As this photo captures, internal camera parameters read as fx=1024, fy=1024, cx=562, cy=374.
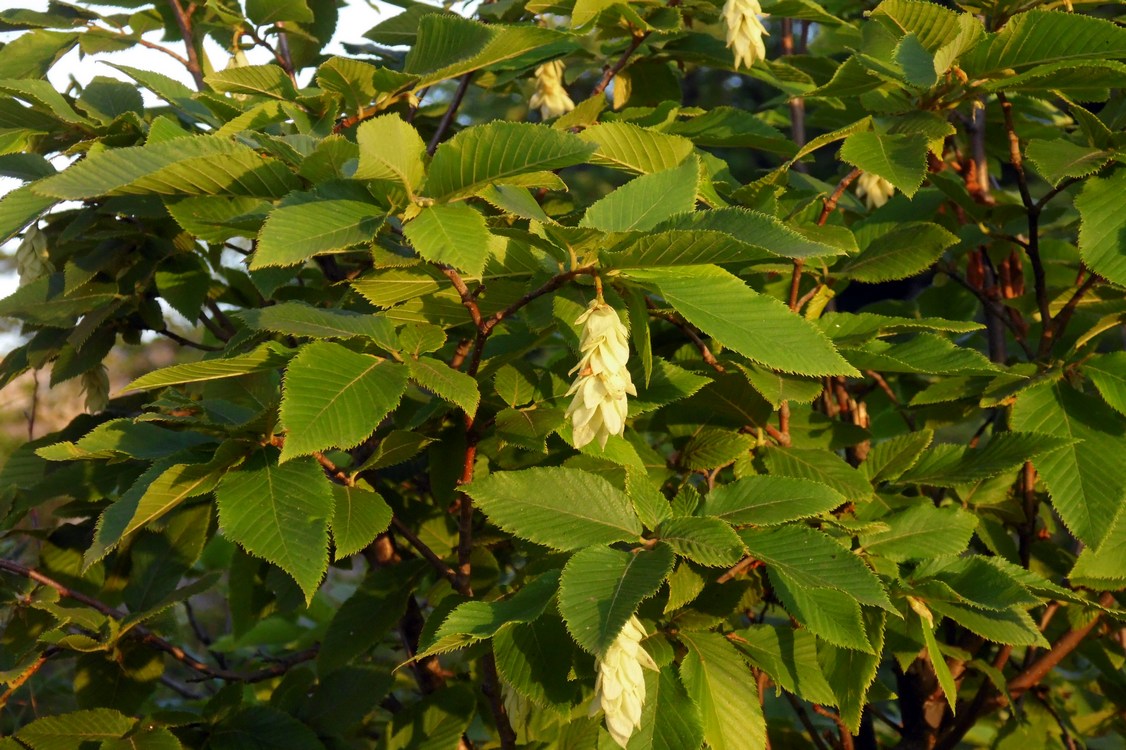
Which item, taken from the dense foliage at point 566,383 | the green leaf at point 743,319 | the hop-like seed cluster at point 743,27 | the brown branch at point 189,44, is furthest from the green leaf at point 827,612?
the brown branch at point 189,44

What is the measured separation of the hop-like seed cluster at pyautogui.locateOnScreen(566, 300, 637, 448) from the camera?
36.2 inches

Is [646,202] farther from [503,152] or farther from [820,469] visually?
[820,469]

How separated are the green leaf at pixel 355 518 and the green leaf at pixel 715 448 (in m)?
0.41

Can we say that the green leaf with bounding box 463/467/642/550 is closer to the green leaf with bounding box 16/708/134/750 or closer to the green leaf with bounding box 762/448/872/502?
the green leaf with bounding box 762/448/872/502

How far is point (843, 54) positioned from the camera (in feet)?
8.42

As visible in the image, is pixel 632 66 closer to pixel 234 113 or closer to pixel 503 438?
pixel 234 113

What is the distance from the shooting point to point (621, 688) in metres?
0.90

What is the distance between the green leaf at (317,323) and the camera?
944mm

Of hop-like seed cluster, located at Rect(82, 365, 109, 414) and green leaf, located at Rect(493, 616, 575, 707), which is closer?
green leaf, located at Rect(493, 616, 575, 707)

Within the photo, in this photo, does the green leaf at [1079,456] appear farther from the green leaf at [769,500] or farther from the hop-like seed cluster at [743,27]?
the hop-like seed cluster at [743,27]

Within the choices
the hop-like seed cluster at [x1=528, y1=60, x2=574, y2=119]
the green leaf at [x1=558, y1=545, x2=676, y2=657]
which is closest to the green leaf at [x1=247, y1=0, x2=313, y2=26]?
the hop-like seed cluster at [x1=528, y1=60, x2=574, y2=119]

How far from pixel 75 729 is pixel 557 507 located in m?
0.71

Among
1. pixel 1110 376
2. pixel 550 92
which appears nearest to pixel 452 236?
pixel 1110 376

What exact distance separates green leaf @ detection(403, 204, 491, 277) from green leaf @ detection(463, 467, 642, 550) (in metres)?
0.23
